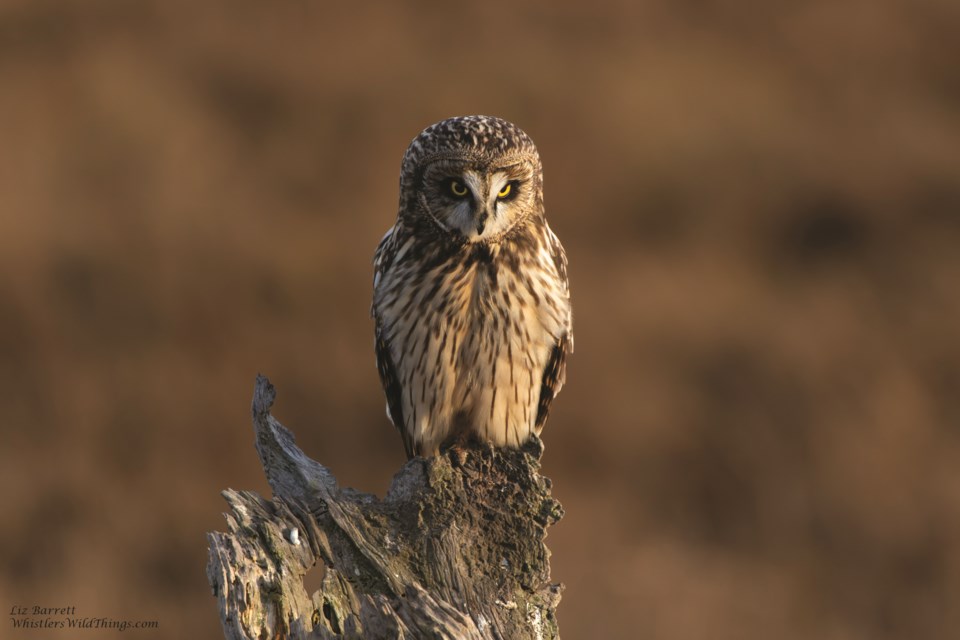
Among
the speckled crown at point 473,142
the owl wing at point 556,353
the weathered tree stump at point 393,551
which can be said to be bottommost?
the weathered tree stump at point 393,551

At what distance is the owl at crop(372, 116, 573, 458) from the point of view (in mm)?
3236

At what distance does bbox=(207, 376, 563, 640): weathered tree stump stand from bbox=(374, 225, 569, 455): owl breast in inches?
25.7

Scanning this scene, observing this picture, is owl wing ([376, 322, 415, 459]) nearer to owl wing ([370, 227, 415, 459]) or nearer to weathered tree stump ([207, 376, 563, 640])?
owl wing ([370, 227, 415, 459])

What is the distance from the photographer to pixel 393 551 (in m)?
2.65

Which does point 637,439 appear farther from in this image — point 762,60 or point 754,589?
point 762,60

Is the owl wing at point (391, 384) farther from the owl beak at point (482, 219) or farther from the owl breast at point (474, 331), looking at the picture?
the owl beak at point (482, 219)

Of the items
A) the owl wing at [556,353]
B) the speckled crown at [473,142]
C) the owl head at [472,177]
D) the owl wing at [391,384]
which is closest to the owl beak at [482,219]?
the owl head at [472,177]

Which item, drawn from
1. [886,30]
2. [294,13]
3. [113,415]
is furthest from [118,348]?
[886,30]

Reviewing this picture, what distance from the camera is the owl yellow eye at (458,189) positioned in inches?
128

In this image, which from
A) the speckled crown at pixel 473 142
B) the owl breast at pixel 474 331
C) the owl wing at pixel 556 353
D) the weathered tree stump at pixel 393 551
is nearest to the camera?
the weathered tree stump at pixel 393 551

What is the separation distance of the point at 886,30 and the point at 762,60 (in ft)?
2.86

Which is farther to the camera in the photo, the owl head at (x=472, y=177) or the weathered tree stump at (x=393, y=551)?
the owl head at (x=472, y=177)

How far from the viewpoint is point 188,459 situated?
6.75 m

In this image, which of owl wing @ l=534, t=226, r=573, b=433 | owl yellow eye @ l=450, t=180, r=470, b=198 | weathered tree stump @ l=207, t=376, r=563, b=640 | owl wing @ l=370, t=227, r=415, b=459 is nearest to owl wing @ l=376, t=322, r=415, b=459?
owl wing @ l=370, t=227, r=415, b=459
